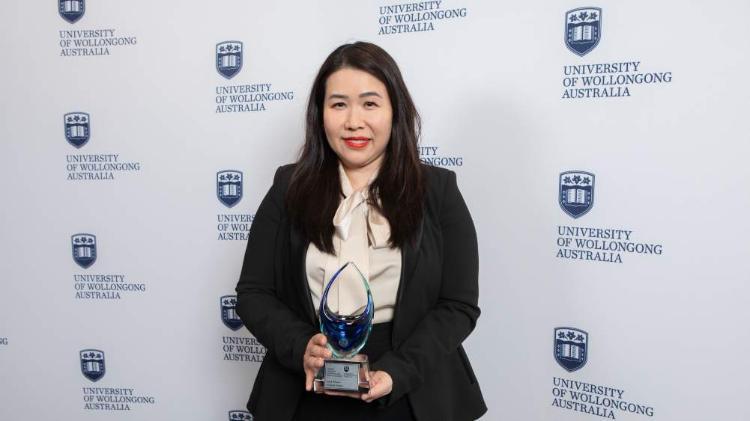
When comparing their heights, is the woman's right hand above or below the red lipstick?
below

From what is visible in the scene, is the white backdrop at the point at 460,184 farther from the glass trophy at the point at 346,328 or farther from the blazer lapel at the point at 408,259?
the glass trophy at the point at 346,328

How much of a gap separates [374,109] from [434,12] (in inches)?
28.9

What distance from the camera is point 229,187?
202 centimetres

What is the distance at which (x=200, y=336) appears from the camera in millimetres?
2121

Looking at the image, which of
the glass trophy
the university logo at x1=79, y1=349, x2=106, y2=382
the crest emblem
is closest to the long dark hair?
the glass trophy

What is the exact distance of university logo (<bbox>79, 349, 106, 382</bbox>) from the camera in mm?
2215

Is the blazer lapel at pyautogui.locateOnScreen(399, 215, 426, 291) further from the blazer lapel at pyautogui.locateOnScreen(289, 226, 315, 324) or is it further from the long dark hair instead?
the blazer lapel at pyautogui.locateOnScreen(289, 226, 315, 324)

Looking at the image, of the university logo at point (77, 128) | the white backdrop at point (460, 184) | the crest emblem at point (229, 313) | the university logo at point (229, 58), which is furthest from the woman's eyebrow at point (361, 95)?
the university logo at point (77, 128)

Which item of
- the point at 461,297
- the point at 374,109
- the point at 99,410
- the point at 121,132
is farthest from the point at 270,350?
the point at 99,410

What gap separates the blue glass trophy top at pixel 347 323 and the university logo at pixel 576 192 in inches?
33.8

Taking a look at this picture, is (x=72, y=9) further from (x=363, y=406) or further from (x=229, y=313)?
(x=363, y=406)

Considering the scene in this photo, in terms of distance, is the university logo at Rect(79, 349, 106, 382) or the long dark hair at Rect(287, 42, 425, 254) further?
the university logo at Rect(79, 349, 106, 382)

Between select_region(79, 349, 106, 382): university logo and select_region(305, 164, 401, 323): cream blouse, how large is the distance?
4.67 ft

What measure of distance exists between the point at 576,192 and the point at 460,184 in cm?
35
